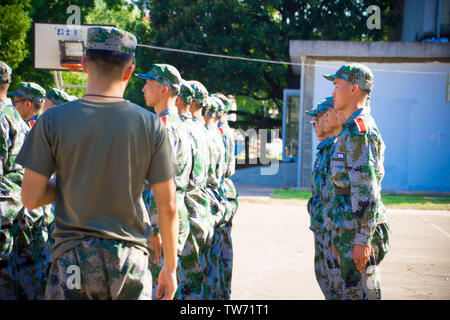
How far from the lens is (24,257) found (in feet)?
17.3

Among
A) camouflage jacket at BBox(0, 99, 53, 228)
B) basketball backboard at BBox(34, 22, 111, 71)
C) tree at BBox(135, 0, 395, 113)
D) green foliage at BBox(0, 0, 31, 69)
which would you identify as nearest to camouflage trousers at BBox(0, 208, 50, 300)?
camouflage jacket at BBox(0, 99, 53, 228)

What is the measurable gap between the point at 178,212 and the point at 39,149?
193cm

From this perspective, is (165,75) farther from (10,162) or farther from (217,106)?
(217,106)

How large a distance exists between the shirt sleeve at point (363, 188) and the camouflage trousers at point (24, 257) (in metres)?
2.74

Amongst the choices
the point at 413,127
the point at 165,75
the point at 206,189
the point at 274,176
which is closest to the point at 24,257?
the point at 206,189

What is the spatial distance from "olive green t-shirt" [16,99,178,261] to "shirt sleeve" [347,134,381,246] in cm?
187

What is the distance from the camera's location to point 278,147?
121ft

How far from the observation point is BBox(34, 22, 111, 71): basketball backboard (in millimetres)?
13102

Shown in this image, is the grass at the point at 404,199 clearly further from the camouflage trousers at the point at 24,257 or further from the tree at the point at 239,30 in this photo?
the camouflage trousers at the point at 24,257

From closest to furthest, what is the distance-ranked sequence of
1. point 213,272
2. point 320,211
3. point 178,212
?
point 178,212, point 320,211, point 213,272

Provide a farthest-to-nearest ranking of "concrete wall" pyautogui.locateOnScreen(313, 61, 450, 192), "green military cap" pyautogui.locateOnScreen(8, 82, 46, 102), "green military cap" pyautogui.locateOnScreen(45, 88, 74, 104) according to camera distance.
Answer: "concrete wall" pyautogui.locateOnScreen(313, 61, 450, 192) < "green military cap" pyautogui.locateOnScreen(45, 88, 74, 104) < "green military cap" pyautogui.locateOnScreen(8, 82, 46, 102)

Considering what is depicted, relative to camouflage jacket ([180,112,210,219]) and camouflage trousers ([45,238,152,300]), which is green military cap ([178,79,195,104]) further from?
camouflage trousers ([45,238,152,300])

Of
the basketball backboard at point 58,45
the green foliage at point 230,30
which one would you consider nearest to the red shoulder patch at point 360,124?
the basketball backboard at point 58,45

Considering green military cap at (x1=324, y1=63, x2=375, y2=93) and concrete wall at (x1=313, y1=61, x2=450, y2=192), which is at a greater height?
green military cap at (x1=324, y1=63, x2=375, y2=93)
